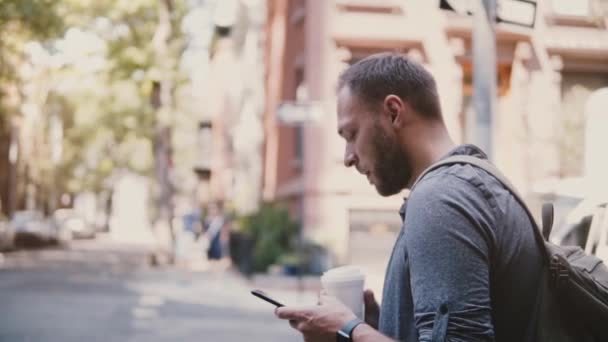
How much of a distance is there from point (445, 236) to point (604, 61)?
20158 millimetres

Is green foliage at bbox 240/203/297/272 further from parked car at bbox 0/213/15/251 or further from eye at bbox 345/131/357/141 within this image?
eye at bbox 345/131/357/141

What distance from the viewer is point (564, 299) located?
6.86 feet

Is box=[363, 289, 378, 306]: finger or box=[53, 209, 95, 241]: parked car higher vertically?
box=[363, 289, 378, 306]: finger

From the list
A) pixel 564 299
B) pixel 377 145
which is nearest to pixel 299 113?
pixel 377 145

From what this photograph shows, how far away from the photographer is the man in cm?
195

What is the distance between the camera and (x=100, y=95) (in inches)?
1164

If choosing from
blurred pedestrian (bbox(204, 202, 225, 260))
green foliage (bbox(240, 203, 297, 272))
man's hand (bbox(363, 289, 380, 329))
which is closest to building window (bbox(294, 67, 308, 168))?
green foliage (bbox(240, 203, 297, 272))

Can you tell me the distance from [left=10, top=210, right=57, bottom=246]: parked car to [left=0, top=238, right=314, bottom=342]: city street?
1480 cm

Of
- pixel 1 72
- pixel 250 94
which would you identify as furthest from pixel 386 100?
pixel 250 94

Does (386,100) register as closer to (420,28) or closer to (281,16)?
(420,28)

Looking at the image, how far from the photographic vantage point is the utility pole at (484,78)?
724 centimetres

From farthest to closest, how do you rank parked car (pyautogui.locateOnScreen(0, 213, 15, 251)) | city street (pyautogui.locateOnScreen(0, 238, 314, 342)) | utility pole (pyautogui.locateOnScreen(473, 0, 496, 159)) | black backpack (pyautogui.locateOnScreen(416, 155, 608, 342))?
parked car (pyautogui.locateOnScreen(0, 213, 15, 251))
city street (pyautogui.locateOnScreen(0, 238, 314, 342))
utility pole (pyautogui.locateOnScreen(473, 0, 496, 159))
black backpack (pyautogui.locateOnScreen(416, 155, 608, 342))

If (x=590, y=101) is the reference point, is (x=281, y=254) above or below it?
below

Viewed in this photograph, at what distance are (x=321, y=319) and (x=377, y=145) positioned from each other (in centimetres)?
45
